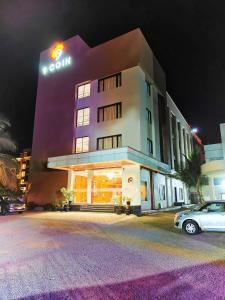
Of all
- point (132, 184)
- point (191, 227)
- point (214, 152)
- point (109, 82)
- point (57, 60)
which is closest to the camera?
point (191, 227)

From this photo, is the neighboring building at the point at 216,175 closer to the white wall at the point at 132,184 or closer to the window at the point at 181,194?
the white wall at the point at 132,184

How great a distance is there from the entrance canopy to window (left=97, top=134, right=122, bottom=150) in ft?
9.76

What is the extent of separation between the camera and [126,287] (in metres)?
4.24

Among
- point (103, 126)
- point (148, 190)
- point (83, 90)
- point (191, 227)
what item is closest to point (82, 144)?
point (103, 126)

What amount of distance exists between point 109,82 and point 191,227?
2142cm

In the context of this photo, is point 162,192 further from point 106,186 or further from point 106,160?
point 106,160

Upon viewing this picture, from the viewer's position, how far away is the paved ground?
405 cm

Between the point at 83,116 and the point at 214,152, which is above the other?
the point at 83,116

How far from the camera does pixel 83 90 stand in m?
29.3

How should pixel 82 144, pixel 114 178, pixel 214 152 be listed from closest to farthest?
pixel 114 178, pixel 82 144, pixel 214 152

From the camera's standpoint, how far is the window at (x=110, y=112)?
25438 mm

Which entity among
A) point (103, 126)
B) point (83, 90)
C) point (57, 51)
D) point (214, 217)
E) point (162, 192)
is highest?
point (57, 51)

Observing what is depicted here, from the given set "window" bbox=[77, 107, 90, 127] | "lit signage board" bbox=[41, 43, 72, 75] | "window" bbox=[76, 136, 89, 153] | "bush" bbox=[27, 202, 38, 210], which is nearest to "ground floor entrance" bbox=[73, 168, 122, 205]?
"window" bbox=[76, 136, 89, 153]

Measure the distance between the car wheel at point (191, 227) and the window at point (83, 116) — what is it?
19.8 metres
